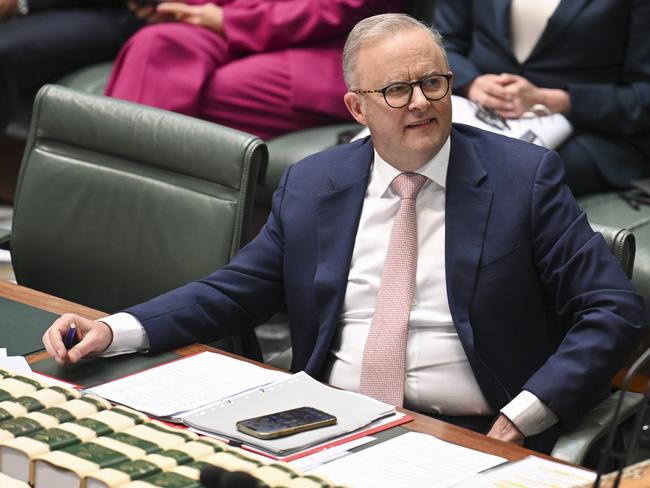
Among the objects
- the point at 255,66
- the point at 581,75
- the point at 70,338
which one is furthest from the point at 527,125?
the point at 70,338

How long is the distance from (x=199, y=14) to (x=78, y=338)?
2.28 metres

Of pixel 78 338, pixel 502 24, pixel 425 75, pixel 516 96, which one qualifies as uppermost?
pixel 425 75

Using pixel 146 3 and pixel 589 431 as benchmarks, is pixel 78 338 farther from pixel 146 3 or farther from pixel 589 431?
pixel 146 3

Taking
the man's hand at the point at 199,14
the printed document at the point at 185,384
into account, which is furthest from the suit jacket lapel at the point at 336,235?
the man's hand at the point at 199,14

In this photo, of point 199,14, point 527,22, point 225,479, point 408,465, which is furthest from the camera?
point 199,14

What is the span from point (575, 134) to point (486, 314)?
4.67ft

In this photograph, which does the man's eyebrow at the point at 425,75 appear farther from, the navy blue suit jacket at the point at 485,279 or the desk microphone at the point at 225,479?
the desk microphone at the point at 225,479

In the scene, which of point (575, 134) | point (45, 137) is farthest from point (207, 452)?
point (575, 134)

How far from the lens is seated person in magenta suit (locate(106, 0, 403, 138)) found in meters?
3.98

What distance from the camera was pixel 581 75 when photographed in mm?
3504

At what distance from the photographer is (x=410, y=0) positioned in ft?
13.6

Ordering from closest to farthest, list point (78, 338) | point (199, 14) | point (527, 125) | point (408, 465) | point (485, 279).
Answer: point (408, 465)
point (78, 338)
point (485, 279)
point (527, 125)
point (199, 14)

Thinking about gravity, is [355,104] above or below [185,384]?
above

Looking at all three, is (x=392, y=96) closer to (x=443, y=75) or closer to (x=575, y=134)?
(x=443, y=75)
